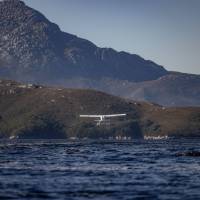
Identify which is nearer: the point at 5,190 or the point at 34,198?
the point at 34,198

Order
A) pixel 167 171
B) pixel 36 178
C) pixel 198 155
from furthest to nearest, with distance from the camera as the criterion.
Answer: pixel 198 155, pixel 167 171, pixel 36 178

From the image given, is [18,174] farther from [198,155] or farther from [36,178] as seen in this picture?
[198,155]

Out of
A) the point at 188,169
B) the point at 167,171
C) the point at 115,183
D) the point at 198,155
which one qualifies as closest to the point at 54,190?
the point at 115,183

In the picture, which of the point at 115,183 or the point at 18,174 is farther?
the point at 18,174

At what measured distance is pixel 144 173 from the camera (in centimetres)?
7619

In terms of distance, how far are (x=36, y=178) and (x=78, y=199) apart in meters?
18.0

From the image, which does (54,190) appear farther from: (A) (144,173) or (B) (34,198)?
(A) (144,173)

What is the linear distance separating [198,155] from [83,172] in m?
49.8

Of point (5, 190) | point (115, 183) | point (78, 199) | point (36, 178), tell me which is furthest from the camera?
point (36, 178)

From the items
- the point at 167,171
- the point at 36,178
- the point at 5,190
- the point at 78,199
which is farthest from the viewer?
the point at 167,171

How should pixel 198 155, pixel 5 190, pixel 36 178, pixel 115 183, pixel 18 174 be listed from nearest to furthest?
pixel 5 190
pixel 115 183
pixel 36 178
pixel 18 174
pixel 198 155

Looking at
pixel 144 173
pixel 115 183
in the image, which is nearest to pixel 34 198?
pixel 115 183

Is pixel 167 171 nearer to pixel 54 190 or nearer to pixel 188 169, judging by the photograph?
pixel 188 169

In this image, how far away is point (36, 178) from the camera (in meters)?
67.8
